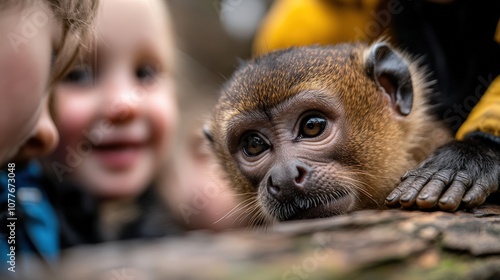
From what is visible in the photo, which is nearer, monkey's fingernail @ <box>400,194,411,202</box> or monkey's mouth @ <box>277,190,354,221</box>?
monkey's fingernail @ <box>400,194,411,202</box>

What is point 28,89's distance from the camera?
2.10 metres

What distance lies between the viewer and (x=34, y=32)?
2102mm

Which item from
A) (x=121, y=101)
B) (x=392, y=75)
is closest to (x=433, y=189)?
(x=392, y=75)

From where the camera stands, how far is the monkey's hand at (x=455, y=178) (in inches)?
85.4

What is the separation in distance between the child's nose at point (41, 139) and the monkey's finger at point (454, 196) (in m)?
1.70

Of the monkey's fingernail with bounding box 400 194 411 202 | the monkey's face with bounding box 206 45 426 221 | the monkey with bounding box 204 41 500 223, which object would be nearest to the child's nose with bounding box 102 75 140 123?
the monkey with bounding box 204 41 500 223

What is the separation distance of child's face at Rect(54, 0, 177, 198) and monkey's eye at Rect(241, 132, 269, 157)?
3.12 ft

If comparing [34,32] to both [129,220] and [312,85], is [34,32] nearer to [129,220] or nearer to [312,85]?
[312,85]

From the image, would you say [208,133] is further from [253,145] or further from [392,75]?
[392,75]

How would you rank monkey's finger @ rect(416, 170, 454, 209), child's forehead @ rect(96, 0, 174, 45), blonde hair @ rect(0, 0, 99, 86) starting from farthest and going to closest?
child's forehead @ rect(96, 0, 174, 45)
blonde hair @ rect(0, 0, 99, 86)
monkey's finger @ rect(416, 170, 454, 209)

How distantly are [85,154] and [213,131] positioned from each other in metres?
0.94

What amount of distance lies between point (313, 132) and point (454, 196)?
2.62ft

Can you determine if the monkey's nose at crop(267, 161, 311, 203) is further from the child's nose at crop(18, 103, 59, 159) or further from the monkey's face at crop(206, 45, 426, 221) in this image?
the child's nose at crop(18, 103, 59, 159)

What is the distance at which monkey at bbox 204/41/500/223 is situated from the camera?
2.58 m
